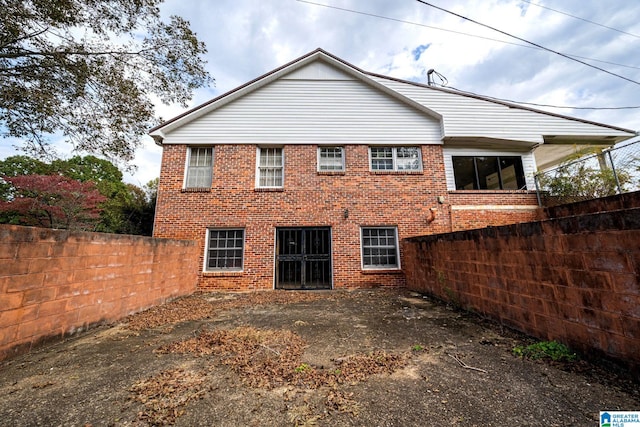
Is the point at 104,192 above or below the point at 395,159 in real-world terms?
above

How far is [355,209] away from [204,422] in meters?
7.29

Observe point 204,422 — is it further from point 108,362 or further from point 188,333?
point 188,333

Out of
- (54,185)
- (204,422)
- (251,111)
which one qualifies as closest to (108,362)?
(204,422)

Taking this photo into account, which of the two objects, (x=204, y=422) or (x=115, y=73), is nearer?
(x=204, y=422)

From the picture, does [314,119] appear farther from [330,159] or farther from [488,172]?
[488,172]

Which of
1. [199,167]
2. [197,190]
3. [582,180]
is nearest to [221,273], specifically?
[197,190]

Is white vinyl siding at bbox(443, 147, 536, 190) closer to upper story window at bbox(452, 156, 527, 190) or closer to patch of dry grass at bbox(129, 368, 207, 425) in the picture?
upper story window at bbox(452, 156, 527, 190)

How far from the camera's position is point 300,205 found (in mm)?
8555

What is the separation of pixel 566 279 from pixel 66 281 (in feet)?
22.9

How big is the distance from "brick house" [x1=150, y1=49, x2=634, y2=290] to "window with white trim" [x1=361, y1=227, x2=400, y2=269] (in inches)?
1.4

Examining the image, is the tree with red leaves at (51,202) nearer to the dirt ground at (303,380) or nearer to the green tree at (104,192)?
the green tree at (104,192)

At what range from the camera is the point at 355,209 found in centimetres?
859

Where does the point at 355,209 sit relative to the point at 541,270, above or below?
above

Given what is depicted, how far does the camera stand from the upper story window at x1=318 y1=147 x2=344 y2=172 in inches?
355
